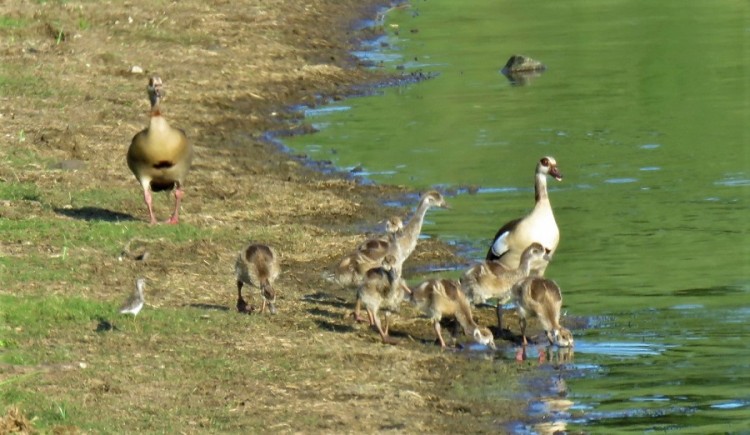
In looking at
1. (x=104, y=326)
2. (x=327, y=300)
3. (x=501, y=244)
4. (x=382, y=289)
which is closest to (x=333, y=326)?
(x=382, y=289)

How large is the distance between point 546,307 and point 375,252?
76.6 inches

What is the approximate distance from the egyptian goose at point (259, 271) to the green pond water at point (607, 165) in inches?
80.1

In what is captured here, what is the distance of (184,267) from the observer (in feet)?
47.5

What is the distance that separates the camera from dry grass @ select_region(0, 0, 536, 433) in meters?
10.4

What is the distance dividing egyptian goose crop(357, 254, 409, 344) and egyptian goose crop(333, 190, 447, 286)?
0.78 ft

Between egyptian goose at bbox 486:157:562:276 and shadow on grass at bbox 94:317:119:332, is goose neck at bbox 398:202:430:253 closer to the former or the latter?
egyptian goose at bbox 486:157:562:276

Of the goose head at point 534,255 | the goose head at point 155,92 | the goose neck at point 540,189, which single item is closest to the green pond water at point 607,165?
the goose head at point 534,255

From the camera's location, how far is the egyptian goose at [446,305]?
41.6ft

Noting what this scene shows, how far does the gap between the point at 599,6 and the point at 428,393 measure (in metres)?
30.6

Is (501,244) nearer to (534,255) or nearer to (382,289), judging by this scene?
(534,255)

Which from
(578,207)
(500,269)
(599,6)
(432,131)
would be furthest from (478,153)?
(599,6)

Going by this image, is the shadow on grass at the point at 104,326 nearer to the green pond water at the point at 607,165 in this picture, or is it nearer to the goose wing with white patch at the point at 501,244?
the green pond water at the point at 607,165

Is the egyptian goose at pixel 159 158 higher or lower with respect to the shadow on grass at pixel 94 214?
higher

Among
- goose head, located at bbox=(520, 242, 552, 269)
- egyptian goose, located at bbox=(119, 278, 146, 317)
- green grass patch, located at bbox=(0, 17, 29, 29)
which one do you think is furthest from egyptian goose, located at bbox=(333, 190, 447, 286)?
green grass patch, located at bbox=(0, 17, 29, 29)
